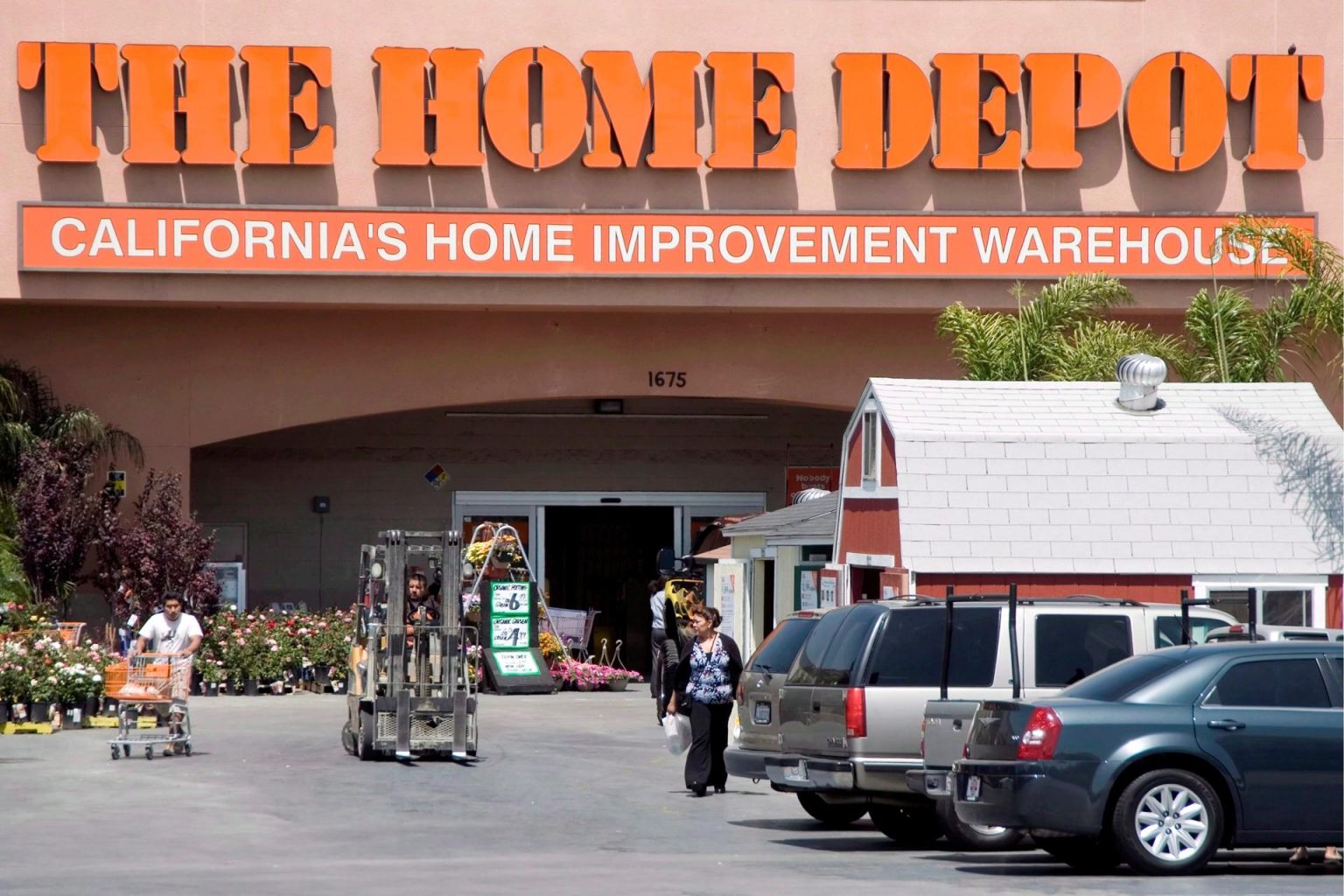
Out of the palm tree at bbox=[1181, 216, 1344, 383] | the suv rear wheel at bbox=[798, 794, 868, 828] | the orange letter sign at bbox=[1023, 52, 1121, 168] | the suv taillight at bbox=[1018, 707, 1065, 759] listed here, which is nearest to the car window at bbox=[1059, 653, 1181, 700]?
the suv taillight at bbox=[1018, 707, 1065, 759]

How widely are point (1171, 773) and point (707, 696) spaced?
5.78 meters

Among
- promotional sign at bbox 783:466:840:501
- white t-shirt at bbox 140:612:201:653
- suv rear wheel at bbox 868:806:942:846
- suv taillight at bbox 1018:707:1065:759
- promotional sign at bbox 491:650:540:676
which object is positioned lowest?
suv rear wheel at bbox 868:806:942:846

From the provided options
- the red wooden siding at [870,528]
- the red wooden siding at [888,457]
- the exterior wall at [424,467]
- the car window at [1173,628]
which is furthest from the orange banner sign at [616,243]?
the car window at [1173,628]

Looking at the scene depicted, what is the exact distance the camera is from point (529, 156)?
91.2 ft

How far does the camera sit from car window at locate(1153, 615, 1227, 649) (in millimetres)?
14156

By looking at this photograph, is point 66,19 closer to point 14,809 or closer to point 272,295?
point 272,295

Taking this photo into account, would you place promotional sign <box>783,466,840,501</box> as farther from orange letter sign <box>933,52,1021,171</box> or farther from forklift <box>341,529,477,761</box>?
forklift <box>341,529,477,761</box>

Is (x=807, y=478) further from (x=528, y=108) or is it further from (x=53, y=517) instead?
(x=53, y=517)

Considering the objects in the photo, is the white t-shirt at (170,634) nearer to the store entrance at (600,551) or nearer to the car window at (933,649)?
the car window at (933,649)

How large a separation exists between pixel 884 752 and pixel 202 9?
18.5 meters

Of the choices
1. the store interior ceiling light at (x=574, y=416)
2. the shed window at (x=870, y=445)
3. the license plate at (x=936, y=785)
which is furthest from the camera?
the store interior ceiling light at (x=574, y=416)

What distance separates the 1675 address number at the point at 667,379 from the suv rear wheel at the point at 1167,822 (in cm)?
1829

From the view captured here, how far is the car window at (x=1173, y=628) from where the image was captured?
46.4 ft

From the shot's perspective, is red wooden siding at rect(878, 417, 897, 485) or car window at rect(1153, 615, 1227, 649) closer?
car window at rect(1153, 615, 1227, 649)
